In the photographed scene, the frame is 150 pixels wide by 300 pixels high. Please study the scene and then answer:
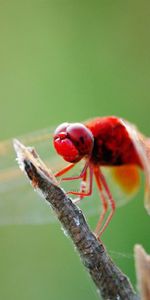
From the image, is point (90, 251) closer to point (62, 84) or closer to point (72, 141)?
point (72, 141)

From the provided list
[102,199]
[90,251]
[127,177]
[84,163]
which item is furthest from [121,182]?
[90,251]

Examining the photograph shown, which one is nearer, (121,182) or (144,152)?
(144,152)

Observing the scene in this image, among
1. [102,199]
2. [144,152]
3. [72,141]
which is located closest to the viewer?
[144,152]

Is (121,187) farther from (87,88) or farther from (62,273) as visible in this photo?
(87,88)

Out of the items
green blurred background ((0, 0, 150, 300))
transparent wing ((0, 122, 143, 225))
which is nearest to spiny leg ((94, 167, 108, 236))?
transparent wing ((0, 122, 143, 225))

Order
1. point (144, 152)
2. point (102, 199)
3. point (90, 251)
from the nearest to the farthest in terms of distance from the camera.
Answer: point (90, 251)
point (144, 152)
point (102, 199)

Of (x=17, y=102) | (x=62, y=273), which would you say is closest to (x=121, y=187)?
(x=62, y=273)
